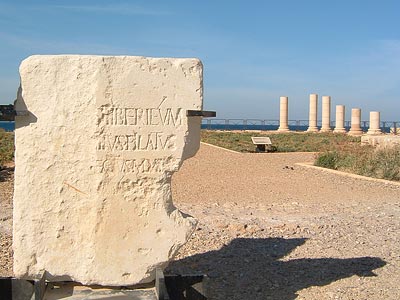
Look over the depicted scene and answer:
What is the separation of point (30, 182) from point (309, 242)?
14.5 feet

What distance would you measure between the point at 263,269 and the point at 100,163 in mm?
2697

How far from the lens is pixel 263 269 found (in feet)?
21.8

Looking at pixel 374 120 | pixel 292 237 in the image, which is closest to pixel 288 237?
pixel 292 237

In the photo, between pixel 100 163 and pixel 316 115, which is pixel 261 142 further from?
pixel 316 115

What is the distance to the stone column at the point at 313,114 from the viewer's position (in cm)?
4935

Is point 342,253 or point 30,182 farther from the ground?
point 30,182

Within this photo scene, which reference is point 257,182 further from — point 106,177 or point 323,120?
point 323,120

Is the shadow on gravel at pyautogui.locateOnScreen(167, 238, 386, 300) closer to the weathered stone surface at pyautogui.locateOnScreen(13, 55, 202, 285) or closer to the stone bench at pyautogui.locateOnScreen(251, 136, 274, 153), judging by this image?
the weathered stone surface at pyautogui.locateOnScreen(13, 55, 202, 285)

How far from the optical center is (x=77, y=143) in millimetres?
4945

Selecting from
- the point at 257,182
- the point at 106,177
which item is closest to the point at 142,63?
the point at 106,177

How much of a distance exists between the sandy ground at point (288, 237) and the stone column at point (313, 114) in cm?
3559

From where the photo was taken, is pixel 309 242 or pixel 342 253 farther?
pixel 309 242

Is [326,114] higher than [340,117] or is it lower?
higher

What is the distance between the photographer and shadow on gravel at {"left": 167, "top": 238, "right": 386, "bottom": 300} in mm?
5898
